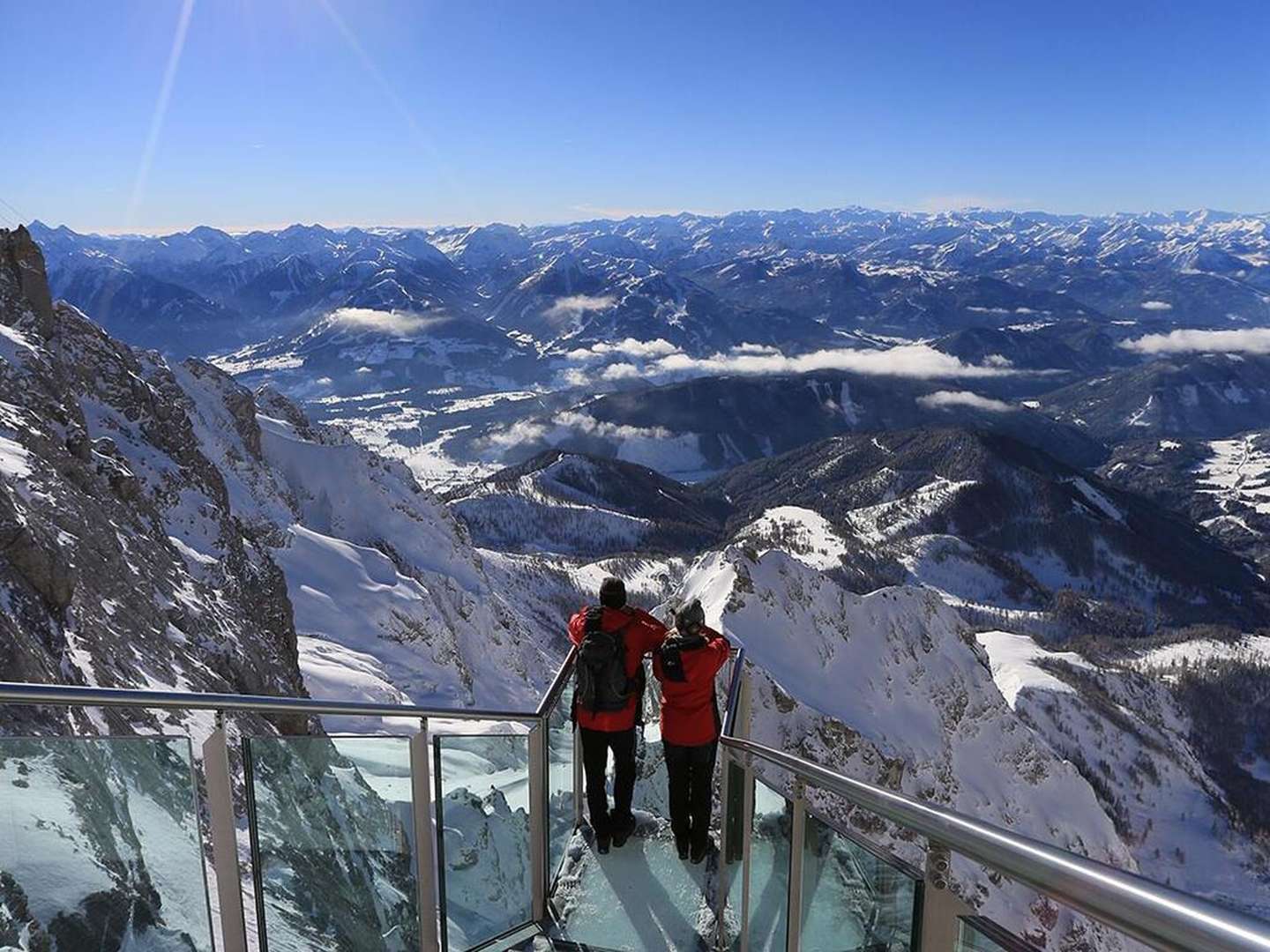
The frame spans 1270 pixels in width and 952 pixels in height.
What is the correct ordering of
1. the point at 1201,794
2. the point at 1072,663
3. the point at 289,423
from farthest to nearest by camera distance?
the point at 1072,663 < the point at 1201,794 < the point at 289,423

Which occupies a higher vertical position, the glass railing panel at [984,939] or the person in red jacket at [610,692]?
the glass railing panel at [984,939]

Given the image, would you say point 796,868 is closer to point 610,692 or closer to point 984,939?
point 984,939

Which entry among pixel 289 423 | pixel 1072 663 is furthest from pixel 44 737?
pixel 1072 663

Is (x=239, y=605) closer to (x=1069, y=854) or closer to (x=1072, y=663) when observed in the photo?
(x=1069, y=854)

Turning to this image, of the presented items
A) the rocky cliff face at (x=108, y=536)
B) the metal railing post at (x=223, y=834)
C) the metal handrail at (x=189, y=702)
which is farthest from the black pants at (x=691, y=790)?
the rocky cliff face at (x=108, y=536)

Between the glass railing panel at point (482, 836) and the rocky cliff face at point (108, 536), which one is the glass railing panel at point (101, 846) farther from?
the rocky cliff face at point (108, 536)

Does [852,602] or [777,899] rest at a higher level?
[777,899]


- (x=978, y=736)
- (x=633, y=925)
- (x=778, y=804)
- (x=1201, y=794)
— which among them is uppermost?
(x=778, y=804)
